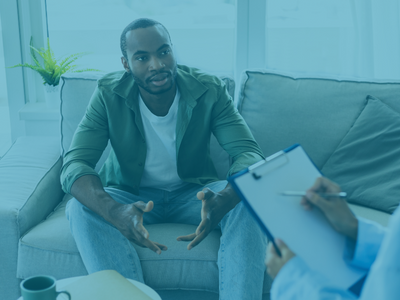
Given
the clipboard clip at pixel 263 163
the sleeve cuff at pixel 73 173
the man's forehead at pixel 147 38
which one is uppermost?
the man's forehead at pixel 147 38

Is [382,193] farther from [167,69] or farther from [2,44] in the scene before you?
[2,44]

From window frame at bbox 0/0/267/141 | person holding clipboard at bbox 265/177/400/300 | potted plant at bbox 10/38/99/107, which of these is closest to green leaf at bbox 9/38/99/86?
potted plant at bbox 10/38/99/107

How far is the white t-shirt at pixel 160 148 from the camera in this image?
166 centimetres

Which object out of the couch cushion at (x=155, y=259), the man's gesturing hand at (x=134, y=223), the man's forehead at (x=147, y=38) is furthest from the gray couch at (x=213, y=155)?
the man's forehead at (x=147, y=38)

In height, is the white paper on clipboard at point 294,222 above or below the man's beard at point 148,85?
below

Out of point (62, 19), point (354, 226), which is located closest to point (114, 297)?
point (354, 226)

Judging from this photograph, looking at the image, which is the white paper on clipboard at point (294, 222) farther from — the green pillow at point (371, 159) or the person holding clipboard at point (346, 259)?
the green pillow at point (371, 159)

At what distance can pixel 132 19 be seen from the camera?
230 cm

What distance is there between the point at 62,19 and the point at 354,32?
1.63 metres

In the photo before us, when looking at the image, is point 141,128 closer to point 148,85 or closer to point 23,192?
point 148,85

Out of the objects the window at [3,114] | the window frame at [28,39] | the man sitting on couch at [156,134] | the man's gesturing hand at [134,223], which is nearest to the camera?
the man's gesturing hand at [134,223]

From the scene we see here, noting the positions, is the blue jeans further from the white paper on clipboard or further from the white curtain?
the white curtain

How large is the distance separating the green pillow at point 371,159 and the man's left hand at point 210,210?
23.0 inches

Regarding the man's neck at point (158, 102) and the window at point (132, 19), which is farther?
the window at point (132, 19)
